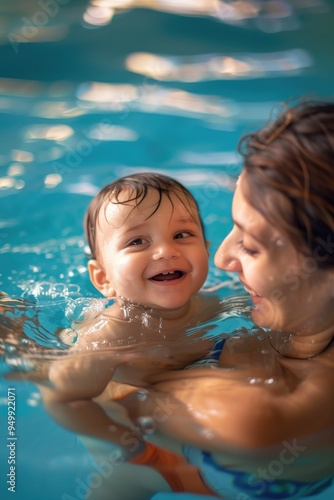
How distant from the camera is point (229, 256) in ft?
5.84

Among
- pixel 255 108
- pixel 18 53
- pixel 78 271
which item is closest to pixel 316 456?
pixel 78 271

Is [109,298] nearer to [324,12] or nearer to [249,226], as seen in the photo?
[249,226]

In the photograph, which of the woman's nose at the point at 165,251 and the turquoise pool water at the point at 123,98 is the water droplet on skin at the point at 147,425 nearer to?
the woman's nose at the point at 165,251

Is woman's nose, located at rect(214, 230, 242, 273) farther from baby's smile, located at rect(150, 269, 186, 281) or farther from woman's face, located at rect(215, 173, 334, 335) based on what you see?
baby's smile, located at rect(150, 269, 186, 281)

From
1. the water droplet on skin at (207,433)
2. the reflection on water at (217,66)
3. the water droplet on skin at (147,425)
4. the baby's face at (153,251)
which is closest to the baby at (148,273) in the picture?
the baby's face at (153,251)

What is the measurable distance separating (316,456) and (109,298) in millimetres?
820

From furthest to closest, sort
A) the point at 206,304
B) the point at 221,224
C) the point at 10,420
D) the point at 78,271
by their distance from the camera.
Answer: the point at 221,224 → the point at 78,271 → the point at 206,304 → the point at 10,420

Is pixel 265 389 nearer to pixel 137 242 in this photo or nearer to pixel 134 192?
pixel 137 242

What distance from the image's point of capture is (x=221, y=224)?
3273 millimetres

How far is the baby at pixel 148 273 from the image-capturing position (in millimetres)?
2033

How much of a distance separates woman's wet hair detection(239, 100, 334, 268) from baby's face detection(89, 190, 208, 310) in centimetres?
50

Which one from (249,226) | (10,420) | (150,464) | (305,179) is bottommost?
(10,420)

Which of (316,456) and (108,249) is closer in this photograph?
(316,456)

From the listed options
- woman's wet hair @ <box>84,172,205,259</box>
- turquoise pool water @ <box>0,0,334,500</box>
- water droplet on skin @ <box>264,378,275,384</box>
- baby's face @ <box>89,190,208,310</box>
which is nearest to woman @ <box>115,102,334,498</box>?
water droplet on skin @ <box>264,378,275,384</box>
